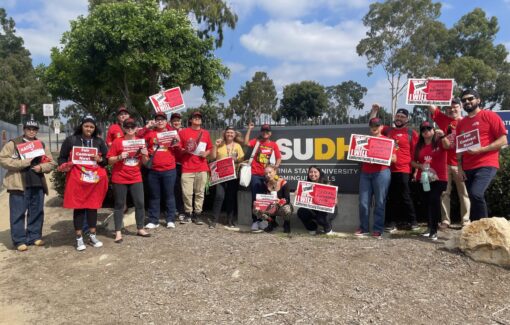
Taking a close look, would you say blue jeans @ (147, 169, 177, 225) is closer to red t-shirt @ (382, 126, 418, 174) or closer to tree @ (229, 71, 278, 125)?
red t-shirt @ (382, 126, 418, 174)

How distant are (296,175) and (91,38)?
41.4 feet

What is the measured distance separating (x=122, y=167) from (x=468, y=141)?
15.5 feet

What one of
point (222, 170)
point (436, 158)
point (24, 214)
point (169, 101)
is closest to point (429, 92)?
point (436, 158)

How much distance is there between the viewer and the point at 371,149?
6223 mm

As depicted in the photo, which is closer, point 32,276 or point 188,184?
point 32,276

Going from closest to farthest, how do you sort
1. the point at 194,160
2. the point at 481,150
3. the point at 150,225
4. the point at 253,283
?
the point at 253,283 < the point at 481,150 < the point at 150,225 < the point at 194,160

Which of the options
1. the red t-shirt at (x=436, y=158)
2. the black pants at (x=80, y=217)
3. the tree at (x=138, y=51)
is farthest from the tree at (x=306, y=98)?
the black pants at (x=80, y=217)

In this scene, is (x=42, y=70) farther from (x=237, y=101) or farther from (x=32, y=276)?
(x=237, y=101)

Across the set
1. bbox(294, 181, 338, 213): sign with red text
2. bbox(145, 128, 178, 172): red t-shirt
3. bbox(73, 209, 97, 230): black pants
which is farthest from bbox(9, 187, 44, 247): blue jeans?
bbox(294, 181, 338, 213): sign with red text

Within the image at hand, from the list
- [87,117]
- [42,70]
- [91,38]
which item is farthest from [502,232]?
[42,70]

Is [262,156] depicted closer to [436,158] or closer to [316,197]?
[316,197]

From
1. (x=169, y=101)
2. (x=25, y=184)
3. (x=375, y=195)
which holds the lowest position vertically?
(x=375, y=195)

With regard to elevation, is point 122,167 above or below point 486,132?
below

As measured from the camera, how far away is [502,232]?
4.58 meters
